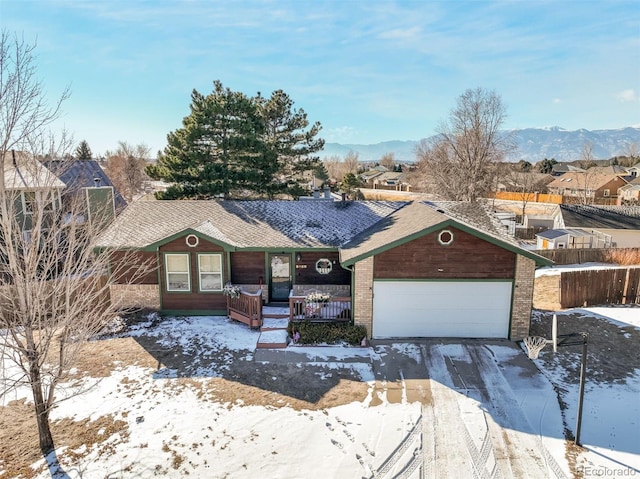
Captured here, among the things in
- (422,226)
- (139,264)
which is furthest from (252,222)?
(422,226)

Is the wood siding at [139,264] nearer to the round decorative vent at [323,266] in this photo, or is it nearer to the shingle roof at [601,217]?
the round decorative vent at [323,266]

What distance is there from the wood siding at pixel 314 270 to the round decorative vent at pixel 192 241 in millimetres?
3473

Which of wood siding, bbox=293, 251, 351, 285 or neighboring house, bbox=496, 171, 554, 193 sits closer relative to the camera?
wood siding, bbox=293, 251, 351, 285

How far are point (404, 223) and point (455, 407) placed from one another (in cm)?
686

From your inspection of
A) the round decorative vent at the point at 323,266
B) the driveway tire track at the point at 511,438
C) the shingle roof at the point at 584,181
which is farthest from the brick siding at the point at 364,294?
the shingle roof at the point at 584,181

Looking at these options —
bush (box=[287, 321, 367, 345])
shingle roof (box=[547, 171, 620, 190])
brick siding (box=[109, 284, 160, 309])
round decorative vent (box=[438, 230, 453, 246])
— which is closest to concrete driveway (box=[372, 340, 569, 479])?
bush (box=[287, 321, 367, 345])

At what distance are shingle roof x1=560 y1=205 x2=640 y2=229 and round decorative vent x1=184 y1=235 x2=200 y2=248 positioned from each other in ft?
88.9

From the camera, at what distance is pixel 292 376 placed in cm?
1070

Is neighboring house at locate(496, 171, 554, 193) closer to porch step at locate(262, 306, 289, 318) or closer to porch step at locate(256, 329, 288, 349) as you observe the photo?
porch step at locate(262, 306, 289, 318)

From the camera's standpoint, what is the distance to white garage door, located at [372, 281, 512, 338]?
12.8m

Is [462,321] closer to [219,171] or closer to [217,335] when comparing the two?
[217,335]

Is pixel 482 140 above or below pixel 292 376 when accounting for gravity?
above

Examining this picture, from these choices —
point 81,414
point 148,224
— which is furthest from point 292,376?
point 148,224

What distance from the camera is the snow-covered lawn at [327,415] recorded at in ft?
25.1
